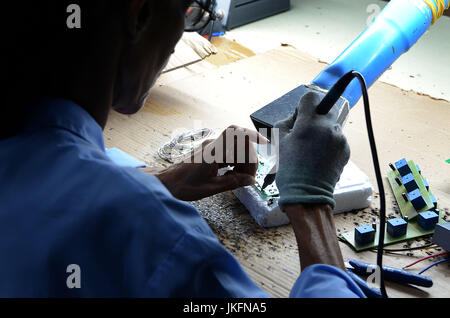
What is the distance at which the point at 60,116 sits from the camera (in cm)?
59

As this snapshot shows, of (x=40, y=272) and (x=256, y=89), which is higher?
(x=40, y=272)

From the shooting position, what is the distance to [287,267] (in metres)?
0.96

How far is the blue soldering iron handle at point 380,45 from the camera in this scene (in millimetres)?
1095

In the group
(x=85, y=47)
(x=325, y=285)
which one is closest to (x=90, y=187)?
(x=85, y=47)

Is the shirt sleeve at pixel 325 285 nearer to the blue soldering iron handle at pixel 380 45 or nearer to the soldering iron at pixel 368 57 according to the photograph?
the soldering iron at pixel 368 57

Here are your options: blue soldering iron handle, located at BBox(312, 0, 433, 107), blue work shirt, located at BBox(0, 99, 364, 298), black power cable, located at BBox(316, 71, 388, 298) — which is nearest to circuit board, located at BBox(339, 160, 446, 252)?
black power cable, located at BBox(316, 71, 388, 298)

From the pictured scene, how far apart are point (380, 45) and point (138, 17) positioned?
2.35ft

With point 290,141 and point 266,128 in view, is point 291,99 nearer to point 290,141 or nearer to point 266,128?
point 266,128

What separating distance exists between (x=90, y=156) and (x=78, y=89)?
10 centimetres

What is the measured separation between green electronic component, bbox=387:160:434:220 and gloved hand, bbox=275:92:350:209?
0.93 ft

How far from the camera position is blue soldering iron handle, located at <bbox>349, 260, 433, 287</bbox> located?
2.96ft

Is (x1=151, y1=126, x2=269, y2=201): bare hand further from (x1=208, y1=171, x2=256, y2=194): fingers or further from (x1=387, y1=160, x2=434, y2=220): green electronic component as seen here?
(x1=387, y1=160, x2=434, y2=220): green electronic component

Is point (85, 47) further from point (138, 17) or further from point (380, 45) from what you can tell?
point (380, 45)
